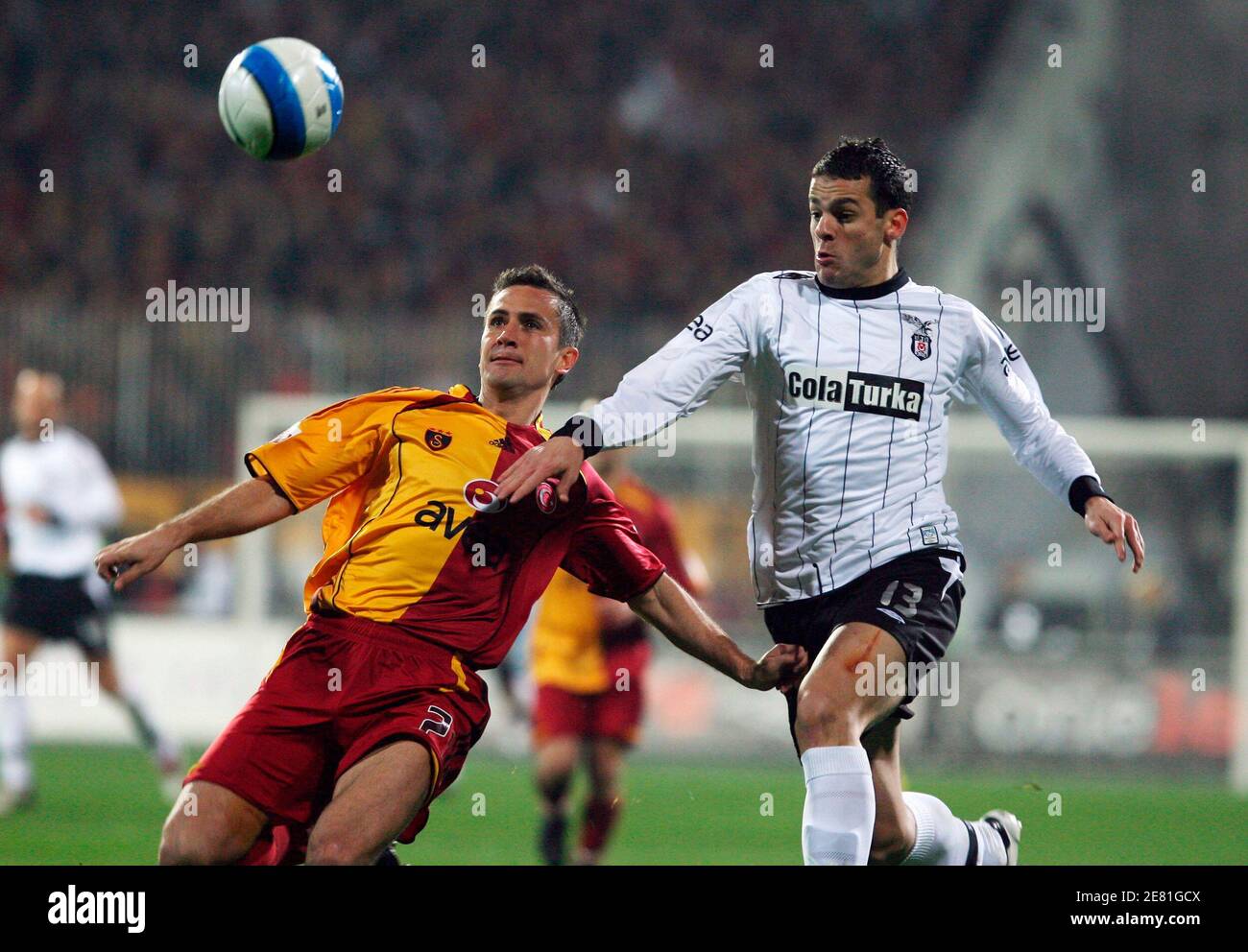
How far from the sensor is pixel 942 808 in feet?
17.0

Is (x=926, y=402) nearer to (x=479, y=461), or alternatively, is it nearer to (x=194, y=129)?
(x=479, y=461)

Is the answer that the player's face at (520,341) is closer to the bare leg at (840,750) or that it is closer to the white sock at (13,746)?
the bare leg at (840,750)

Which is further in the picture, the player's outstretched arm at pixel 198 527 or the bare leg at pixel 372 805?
the player's outstretched arm at pixel 198 527

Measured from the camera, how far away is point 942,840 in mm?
5086

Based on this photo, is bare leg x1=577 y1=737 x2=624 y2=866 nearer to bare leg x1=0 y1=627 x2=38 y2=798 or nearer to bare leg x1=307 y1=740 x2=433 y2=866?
bare leg x1=307 y1=740 x2=433 y2=866

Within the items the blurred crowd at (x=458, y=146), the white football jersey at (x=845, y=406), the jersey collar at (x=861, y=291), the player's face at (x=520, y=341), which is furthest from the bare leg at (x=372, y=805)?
the blurred crowd at (x=458, y=146)

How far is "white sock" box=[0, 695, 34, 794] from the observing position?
955cm

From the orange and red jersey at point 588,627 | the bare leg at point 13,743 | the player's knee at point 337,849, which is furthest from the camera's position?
the bare leg at point 13,743

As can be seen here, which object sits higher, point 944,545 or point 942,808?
point 944,545

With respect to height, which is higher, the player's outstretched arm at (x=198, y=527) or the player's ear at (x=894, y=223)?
the player's ear at (x=894, y=223)

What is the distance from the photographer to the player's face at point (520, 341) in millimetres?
4871

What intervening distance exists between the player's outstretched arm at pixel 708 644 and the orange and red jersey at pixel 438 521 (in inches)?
3.1
